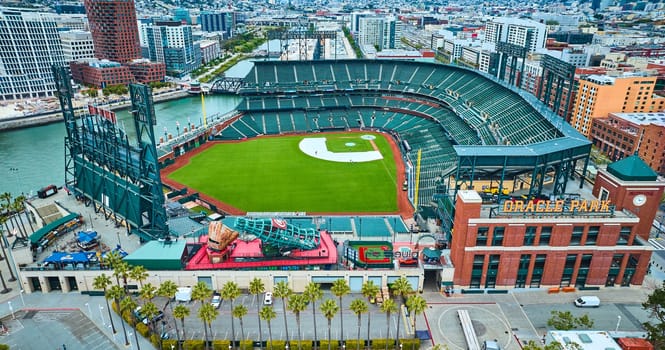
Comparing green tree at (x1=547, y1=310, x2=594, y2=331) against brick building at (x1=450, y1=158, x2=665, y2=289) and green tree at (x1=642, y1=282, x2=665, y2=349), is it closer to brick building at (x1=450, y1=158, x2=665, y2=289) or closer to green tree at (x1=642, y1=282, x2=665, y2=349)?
green tree at (x1=642, y1=282, x2=665, y2=349)

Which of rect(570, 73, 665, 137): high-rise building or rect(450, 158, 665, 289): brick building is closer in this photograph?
rect(450, 158, 665, 289): brick building

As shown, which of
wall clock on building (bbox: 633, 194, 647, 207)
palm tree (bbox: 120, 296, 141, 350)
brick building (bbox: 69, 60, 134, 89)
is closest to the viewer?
palm tree (bbox: 120, 296, 141, 350)

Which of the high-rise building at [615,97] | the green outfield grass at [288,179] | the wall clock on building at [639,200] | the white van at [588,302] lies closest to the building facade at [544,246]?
the wall clock on building at [639,200]

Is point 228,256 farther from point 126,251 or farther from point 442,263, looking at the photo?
point 442,263

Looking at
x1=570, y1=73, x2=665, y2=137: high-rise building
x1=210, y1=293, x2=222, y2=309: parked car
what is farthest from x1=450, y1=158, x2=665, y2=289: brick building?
x1=570, y1=73, x2=665, y2=137: high-rise building

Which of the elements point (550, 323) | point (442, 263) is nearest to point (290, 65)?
point (442, 263)
